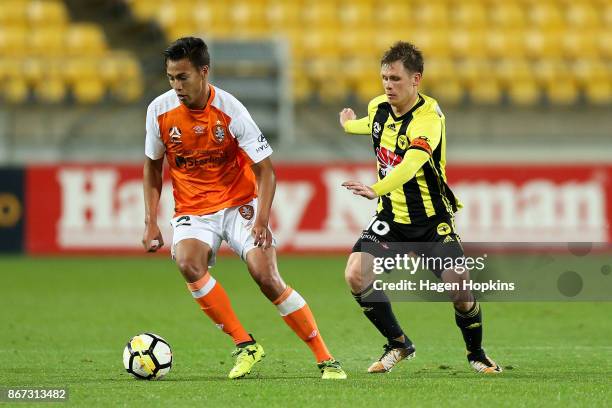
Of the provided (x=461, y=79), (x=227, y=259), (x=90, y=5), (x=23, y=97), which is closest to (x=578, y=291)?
(x=227, y=259)

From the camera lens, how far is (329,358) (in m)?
7.01

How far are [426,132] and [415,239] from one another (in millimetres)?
684

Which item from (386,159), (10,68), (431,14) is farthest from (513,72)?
(386,159)

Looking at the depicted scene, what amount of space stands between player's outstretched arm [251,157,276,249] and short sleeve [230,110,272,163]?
0.16ft

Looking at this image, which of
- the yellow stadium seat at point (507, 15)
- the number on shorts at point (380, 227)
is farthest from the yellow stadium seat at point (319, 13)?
the number on shorts at point (380, 227)

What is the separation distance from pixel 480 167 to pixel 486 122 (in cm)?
200

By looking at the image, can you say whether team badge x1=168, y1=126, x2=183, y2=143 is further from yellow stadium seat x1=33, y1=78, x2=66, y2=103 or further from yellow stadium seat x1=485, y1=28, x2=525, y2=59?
yellow stadium seat x1=485, y1=28, x2=525, y2=59

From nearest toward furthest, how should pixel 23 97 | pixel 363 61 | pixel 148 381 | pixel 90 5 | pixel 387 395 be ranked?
1. pixel 387 395
2. pixel 148 381
3. pixel 23 97
4. pixel 363 61
5. pixel 90 5

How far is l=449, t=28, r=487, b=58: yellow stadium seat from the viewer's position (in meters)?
19.9

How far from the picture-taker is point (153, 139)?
23.3ft

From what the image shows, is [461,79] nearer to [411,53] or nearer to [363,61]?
[363,61]

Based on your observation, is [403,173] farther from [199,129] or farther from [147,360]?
[147,360]

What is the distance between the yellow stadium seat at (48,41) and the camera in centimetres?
1905

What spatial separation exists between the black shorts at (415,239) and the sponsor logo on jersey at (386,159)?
332 millimetres
